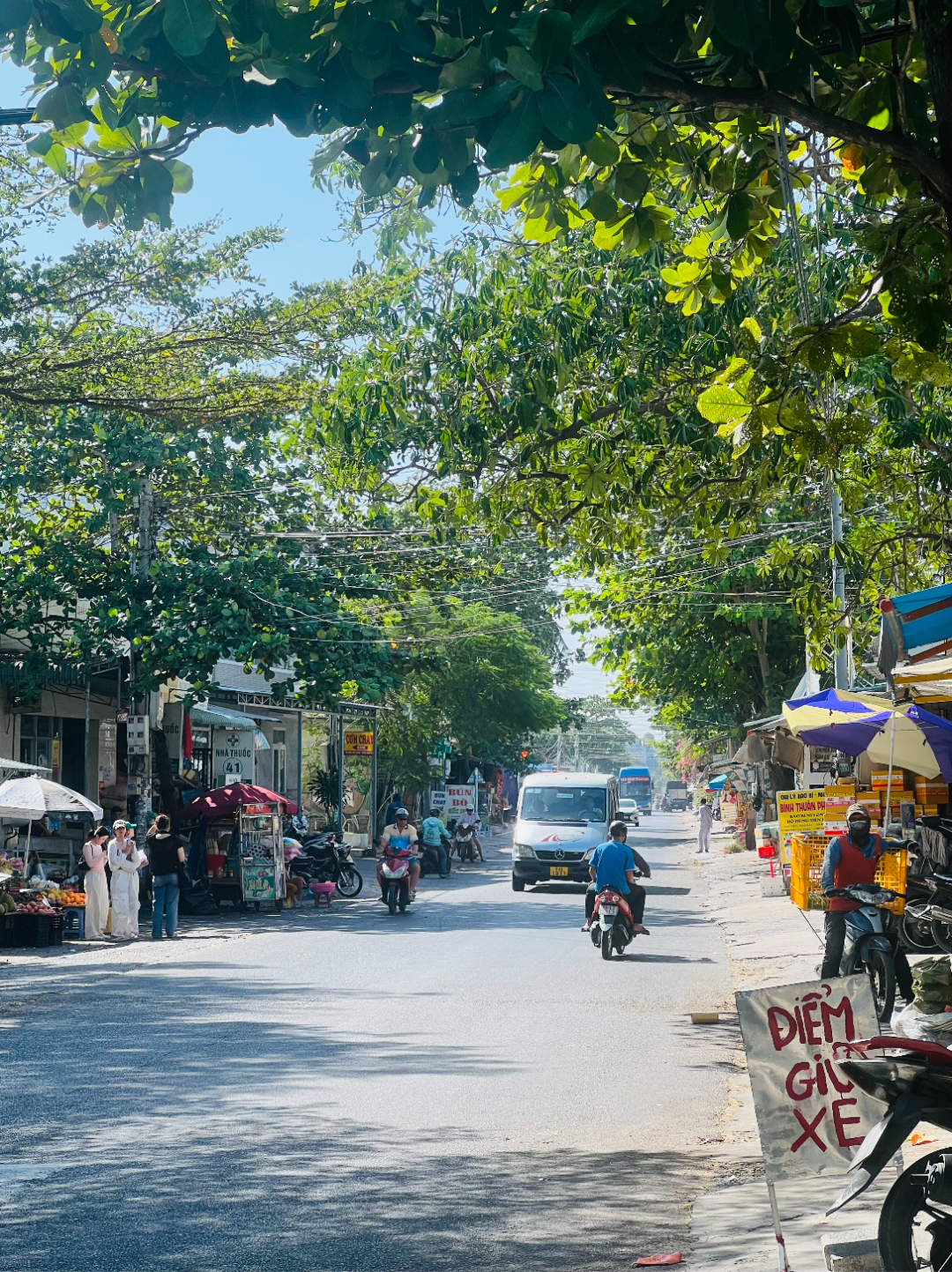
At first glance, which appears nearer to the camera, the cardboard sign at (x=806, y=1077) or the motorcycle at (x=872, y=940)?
the cardboard sign at (x=806, y=1077)

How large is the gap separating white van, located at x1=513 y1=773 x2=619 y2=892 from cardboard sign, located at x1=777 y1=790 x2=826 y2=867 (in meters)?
7.38

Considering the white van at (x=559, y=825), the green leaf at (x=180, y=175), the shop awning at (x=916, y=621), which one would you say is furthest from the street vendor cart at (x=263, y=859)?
the green leaf at (x=180, y=175)

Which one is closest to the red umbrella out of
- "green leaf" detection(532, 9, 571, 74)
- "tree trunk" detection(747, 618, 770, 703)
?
"tree trunk" detection(747, 618, 770, 703)

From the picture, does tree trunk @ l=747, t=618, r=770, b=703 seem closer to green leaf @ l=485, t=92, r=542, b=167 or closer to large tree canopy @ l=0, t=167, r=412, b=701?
large tree canopy @ l=0, t=167, r=412, b=701

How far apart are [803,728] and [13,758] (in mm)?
16698

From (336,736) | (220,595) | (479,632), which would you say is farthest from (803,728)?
(336,736)

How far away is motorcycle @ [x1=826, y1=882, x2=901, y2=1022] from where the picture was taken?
11961 mm

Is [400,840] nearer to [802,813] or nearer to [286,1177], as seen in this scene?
[802,813]

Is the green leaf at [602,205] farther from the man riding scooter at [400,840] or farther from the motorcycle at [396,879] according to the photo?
the motorcycle at [396,879]

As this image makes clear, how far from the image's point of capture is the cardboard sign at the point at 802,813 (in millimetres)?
19875

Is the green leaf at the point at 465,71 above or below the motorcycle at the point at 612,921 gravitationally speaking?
above

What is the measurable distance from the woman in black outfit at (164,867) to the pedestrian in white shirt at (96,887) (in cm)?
68

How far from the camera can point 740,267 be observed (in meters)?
8.27

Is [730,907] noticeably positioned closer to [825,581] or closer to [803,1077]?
[825,581]
